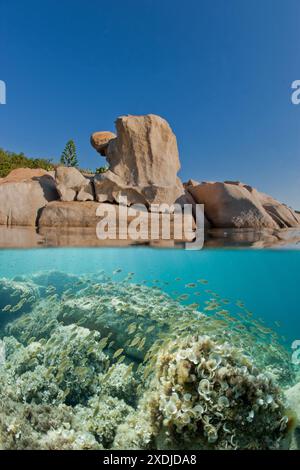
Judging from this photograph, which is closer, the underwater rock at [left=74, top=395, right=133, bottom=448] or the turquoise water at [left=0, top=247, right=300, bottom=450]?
the turquoise water at [left=0, top=247, right=300, bottom=450]

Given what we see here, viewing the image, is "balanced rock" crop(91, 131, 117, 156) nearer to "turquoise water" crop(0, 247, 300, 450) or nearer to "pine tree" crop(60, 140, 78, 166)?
"pine tree" crop(60, 140, 78, 166)

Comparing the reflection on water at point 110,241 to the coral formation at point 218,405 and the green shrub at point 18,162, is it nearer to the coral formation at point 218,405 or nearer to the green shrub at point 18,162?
the coral formation at point 218,405

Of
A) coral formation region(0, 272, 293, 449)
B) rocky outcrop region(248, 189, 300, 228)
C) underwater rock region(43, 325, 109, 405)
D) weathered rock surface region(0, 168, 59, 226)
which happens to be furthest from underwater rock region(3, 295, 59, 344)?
rocky outcrop region(248, 189, 300, 228)

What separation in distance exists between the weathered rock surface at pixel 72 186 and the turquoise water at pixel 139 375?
2536mm

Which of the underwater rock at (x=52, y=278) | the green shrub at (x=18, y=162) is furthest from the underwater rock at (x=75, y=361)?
the green shrub at (x=18, y=162)

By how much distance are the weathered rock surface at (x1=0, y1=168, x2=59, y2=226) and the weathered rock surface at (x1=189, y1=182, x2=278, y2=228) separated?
14.7 ft

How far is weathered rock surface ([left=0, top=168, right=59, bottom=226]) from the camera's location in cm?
852

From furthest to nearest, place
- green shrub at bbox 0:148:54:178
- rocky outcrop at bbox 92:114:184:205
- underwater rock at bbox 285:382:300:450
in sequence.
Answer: green shrub at bbox 0:148:54:178 < rocky outcrop at bbox 92:114:184:205 < underwater rock at bbox 285:382:300:450

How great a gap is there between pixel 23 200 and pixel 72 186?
4.45 feet

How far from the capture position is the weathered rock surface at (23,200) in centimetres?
852

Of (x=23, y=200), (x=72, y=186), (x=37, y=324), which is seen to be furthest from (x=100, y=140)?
(x=37, y=324)

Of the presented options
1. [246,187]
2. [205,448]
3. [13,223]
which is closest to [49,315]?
[13,223]

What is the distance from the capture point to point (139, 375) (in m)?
5.64

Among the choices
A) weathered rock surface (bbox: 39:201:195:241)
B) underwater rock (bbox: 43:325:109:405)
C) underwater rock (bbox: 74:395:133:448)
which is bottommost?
underwater rock (bbox: 74:395:133:448)
